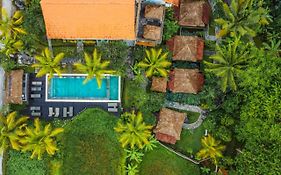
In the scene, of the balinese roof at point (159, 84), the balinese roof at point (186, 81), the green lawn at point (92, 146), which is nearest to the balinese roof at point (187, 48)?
the balinese roof at point (186, 81)

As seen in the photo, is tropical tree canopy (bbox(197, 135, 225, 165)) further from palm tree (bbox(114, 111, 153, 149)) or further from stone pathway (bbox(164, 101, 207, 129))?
palm tree (bbox(114, 111, 153, 149))

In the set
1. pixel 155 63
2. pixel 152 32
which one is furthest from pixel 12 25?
pixel 155 63

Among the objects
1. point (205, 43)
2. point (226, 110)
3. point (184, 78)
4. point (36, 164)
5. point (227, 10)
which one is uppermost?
point (227, 10)

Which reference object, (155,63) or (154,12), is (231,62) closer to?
(155,63)

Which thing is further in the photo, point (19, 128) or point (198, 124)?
point (198, 124)

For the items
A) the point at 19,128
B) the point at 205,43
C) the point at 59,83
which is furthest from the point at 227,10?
the point at 19,128

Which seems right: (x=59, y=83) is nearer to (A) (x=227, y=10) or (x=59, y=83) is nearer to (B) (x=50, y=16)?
(B) (x=50, y=16)

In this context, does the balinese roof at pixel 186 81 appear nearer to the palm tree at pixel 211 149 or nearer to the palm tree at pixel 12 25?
the palm tree at pixel 211 149
